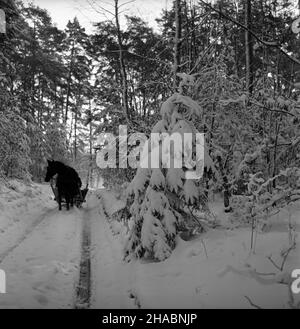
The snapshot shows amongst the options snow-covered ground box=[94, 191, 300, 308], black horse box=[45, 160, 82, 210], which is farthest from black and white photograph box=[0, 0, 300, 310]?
black horse box=[45, 160, 82, 210]

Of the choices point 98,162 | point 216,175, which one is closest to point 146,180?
point 216,175

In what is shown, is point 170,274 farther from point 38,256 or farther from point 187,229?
point 38,256

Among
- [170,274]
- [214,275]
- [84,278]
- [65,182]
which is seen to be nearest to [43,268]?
[84,278]

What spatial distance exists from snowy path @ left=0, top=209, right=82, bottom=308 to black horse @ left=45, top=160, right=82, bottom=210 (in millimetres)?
3881

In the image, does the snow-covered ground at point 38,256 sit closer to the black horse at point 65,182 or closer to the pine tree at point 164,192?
the black horse at point 65,182

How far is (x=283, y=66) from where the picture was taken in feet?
84.1

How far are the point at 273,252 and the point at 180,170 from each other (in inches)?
87.0

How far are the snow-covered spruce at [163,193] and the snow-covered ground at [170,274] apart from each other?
288mm

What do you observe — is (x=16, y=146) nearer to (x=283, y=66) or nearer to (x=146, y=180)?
(x=146, y=180)

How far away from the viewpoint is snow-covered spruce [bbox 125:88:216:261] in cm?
647

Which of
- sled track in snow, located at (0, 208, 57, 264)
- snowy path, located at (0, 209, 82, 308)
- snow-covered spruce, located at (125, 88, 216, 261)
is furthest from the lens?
sled track in snow, located at (0, 208, 57, 264)

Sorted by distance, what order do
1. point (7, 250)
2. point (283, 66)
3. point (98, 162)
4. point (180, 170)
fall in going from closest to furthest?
point (180, 170)
point (7, 250)
point (98, 162)
point (283, 66)

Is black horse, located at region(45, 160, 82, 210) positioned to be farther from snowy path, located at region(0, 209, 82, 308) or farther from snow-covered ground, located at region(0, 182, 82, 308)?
snowy path, located at region(0, 209, 82, 308)
